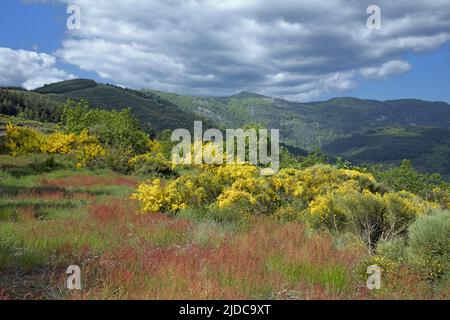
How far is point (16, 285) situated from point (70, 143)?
34676 mm

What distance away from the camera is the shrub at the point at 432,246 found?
6680 millimetres

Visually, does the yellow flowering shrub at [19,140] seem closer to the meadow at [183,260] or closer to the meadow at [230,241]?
the meadow at [230,241]

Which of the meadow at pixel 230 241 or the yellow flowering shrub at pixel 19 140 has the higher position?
the yellow flowering shrub at pixel 19 140

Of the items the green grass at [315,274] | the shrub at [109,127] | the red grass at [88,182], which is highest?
the shrub at [109,127]

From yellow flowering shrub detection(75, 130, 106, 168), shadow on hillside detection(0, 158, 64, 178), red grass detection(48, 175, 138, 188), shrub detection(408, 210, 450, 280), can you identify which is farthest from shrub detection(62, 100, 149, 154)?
shrub detection(408, 210, 450, 280)

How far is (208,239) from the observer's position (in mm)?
9125

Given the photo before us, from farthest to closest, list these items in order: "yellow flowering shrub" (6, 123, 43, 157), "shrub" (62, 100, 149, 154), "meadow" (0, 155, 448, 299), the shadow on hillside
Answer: "shrub" (62, 100, 149, 154) → "yellow flowering shrub" (6, 123, 43, 157) → the shadow on hillside → "meadow" (0, 155, 448, 299)

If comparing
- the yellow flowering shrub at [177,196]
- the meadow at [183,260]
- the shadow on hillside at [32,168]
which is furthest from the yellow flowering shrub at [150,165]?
the meadow at [183,260]

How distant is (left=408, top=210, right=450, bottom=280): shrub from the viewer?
6.68 metres

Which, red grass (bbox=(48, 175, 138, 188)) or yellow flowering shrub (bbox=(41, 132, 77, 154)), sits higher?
yellow flowering shrub (bbox=(41, 132, 77, 154))

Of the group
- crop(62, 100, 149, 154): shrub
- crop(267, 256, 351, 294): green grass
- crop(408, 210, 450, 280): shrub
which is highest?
crop(62, 100, 149, 154): shrub

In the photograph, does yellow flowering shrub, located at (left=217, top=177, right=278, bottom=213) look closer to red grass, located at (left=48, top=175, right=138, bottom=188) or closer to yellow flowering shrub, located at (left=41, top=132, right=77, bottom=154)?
red grass, located at (left=48, top=175, right=138, bottom=188)

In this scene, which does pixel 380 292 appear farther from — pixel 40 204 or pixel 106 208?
pixel 40 204
